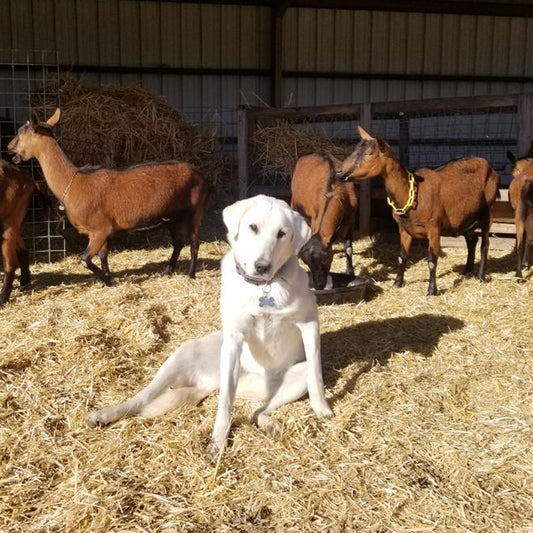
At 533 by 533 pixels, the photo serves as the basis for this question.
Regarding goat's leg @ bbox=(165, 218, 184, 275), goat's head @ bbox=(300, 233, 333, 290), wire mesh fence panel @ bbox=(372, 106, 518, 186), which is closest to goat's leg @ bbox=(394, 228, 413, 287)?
goat's head @ bbox=(300, 233, 333, 290)

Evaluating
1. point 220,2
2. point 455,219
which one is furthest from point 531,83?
point 455,219

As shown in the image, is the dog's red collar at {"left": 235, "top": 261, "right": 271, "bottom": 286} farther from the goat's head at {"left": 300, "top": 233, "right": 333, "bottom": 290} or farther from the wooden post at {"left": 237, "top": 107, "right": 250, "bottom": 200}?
the wooden post at {"left": 237, "top": 107, "right": 250, "bottom": 200}

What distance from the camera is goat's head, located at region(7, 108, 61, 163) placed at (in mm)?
6172

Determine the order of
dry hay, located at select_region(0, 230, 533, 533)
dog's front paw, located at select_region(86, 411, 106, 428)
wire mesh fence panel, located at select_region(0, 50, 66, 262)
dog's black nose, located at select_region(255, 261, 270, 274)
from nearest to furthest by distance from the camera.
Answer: dry hay, located at select_region(0, 230, 533, 533)
dog's black nose, located at select_region(255, 261, 270, 274)
dog's front paw, located at select_region(86, 411, 106, 428)
wire mesh fence panel, located at select_region(0, 50, 66, 262)

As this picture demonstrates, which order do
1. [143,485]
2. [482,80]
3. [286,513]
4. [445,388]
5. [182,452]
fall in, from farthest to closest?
[482,80]
[445,388]
[182,452]
[143,485]
[286,513]

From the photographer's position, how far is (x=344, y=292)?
5383 millimetres

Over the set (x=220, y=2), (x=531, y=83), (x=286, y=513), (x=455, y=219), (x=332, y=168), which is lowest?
(x=286, y=513)

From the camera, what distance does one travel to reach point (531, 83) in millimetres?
14031

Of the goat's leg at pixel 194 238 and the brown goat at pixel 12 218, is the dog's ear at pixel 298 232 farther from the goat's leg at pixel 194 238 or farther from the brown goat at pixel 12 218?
the goat's leg at pixel 194 238

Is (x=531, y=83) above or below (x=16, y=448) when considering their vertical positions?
above

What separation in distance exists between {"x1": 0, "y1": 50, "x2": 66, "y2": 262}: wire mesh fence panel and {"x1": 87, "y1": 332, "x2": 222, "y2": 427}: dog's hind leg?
3611mm

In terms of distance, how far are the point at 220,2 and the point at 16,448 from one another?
37.5 ft

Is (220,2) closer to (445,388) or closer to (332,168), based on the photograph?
(332,168)

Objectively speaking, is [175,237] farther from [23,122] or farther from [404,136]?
[23,122]
